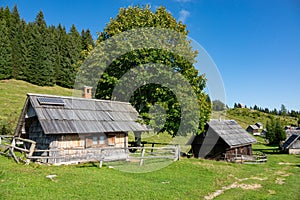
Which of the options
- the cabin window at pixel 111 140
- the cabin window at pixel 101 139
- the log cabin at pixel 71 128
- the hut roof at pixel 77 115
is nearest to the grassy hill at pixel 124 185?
the log cabin at pixel 71 128

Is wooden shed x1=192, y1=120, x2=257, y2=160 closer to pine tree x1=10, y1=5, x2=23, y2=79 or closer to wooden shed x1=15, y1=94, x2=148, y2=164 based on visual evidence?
wooden shed x1=15, y1=94, x2=148, y2=164

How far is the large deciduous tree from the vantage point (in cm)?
2178

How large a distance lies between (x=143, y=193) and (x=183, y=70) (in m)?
14.1

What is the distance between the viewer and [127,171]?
49.8 feet

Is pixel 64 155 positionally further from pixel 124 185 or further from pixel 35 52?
pixel 35 52

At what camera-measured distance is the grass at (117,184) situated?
393 inches

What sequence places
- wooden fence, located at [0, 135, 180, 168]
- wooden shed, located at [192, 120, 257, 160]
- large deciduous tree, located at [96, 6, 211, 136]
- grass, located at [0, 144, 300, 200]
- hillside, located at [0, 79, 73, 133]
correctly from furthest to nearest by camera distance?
hillside, located at [0, 79, 73, 133] < wooden shed, located at [192, 120, 257, 160] < large deciduous tree, located at [96, 6, 211, 136] < wooden fence, located at [0, 135, 180, 168] < grass, located at [0, 144, 300, 200]

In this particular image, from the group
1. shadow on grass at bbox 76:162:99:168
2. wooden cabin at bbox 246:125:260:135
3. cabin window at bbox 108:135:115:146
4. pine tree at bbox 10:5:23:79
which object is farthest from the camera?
wooden cabin at bbox 246:125:260:135

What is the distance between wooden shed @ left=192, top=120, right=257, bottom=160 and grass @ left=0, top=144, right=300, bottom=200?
1251 centimetres

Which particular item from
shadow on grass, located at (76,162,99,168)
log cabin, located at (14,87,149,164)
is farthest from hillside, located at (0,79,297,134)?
shadow on grass, located at (76,162,99,168)

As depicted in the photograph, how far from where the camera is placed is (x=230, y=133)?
31.5 meters

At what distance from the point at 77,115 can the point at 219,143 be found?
62.7ft

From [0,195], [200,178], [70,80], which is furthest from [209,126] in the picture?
[70,80]

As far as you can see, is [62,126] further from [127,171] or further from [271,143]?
[271,143]
